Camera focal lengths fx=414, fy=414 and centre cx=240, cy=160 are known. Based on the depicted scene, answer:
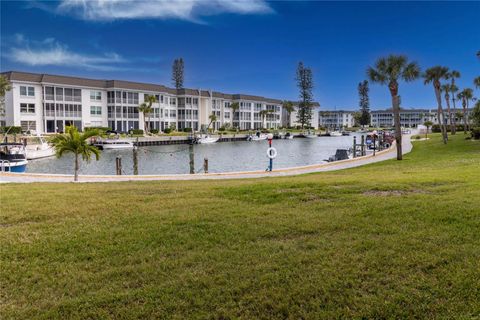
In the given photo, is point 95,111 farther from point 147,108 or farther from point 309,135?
point 309,135

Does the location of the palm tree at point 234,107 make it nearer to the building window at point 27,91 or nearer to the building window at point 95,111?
the building window at point 95,111

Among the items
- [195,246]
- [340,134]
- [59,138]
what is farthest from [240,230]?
[340,134]

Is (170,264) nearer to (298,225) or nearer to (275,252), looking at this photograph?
(275,252)

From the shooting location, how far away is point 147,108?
85125mm

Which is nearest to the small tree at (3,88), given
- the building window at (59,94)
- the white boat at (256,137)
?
the building window at (59,94)

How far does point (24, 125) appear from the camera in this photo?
7138cm

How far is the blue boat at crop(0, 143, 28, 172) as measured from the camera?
30.3 m

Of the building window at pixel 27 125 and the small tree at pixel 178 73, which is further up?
the small tree at pixel 178 73

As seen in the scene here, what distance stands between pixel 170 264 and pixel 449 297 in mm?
3464

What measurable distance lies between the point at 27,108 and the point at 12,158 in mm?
42311

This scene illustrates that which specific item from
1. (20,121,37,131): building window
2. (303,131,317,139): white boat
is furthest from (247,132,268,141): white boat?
(20,121,37,131): building window

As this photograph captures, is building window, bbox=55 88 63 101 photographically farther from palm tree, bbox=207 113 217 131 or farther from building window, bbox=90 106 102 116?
palm tree, bbox=207 113 217 131

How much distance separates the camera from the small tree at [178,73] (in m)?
111

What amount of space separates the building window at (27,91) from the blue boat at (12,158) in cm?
3591
